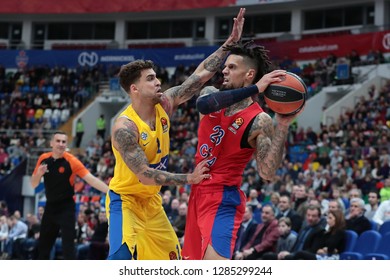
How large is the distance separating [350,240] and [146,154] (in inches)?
199

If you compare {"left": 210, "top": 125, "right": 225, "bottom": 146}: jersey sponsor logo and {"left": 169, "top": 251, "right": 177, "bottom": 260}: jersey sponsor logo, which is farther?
{"left": 169, "top": 251, "right": 177, "bottom": 260}: jersey sponsor logo

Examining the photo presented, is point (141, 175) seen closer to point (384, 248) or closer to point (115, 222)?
point (115, 222)

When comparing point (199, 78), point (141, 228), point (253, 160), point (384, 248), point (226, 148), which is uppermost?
point (199, 78)

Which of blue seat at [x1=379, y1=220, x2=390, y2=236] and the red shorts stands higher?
the red shorts

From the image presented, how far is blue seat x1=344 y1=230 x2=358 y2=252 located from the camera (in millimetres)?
9695

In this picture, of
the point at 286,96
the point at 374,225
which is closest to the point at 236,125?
the point at 286,96

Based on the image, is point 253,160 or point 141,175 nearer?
point 141,175

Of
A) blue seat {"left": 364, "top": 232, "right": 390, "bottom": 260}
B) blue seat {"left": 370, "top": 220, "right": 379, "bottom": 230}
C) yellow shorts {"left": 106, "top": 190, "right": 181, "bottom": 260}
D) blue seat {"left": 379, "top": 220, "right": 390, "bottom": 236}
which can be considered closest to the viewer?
yellow shorts {"left": 106, "top": 190, "right": 181, "bottom": 260}

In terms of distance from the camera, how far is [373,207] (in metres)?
12.2

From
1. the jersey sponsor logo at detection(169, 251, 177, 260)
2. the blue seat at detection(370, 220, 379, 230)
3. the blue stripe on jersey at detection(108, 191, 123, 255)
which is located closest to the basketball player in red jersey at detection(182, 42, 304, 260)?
the jersey sponsor logo at detection(169, 251, 177, 260)

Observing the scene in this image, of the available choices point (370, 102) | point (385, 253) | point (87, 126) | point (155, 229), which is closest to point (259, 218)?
point (385, 253)

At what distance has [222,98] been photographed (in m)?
5.13

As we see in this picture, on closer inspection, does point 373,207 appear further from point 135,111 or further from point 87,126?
point 87,126

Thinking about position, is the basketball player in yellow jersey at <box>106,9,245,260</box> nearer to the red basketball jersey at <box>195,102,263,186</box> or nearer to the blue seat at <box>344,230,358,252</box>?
the red basketball jersey at <box>195,102,263,186</box>
